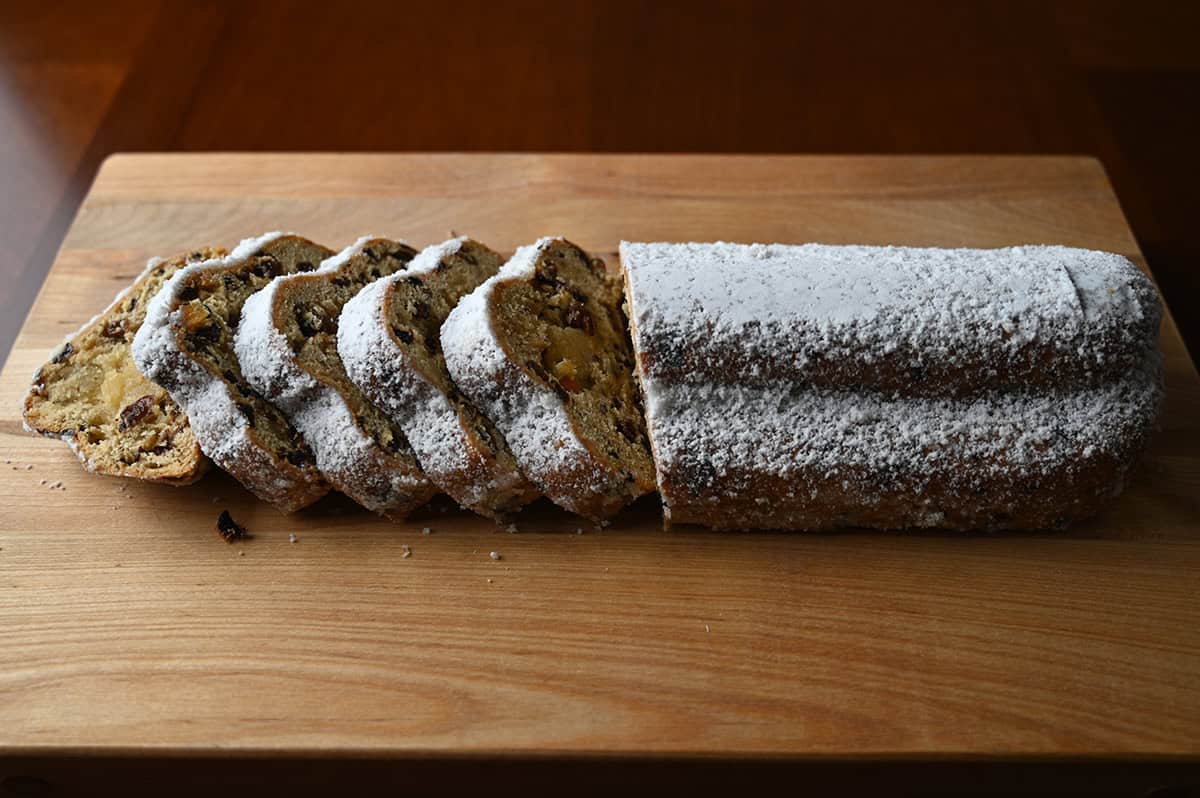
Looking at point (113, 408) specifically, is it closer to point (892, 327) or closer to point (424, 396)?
point (424, 396)

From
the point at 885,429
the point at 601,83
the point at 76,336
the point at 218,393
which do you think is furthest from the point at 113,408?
the point at 601,83

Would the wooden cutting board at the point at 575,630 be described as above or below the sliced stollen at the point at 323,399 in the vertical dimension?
below

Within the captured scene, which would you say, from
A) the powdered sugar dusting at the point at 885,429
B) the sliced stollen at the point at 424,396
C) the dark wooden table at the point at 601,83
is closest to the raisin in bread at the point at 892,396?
the powdered sugar dusting at the point at 885,429

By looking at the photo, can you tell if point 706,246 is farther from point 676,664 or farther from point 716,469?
point 676,664

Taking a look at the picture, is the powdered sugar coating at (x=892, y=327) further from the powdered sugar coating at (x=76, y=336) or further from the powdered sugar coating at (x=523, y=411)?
the powdered sugar coating at (x=76, y=336)

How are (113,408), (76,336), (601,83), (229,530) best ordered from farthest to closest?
(601,83)
(76,336)
(113,408)
(229,530)
